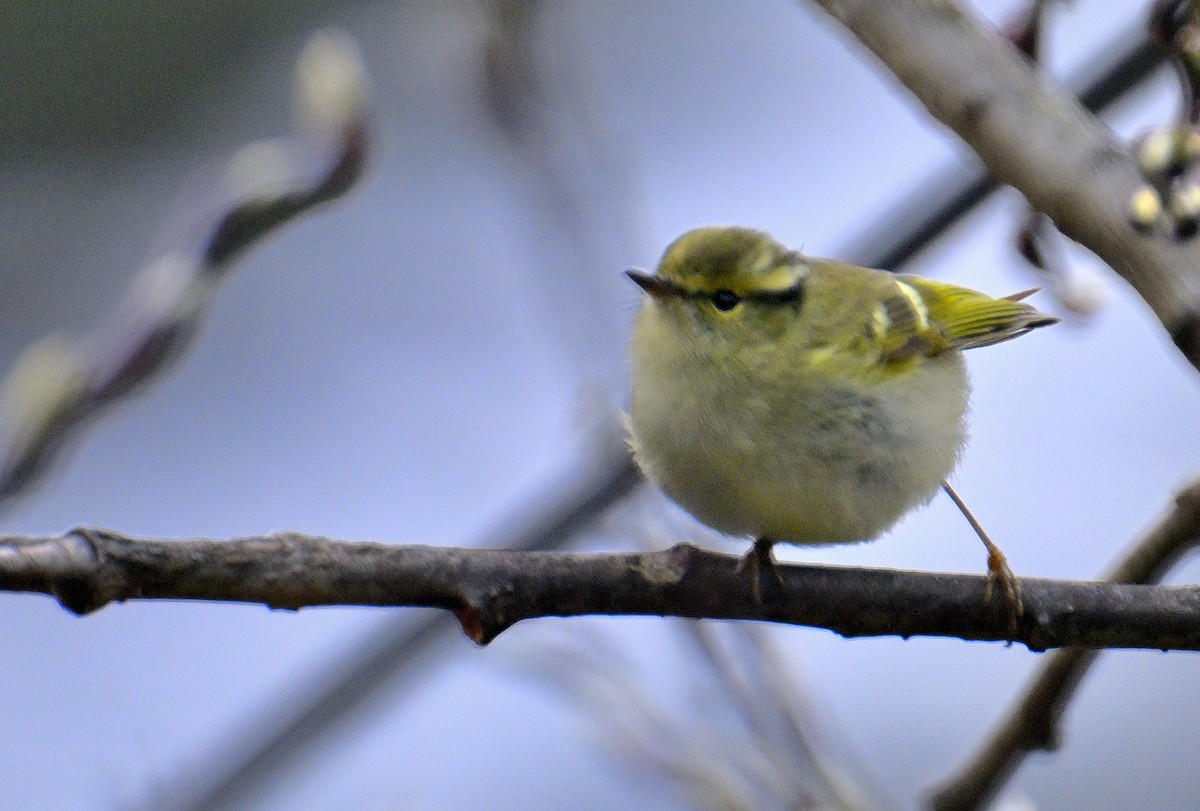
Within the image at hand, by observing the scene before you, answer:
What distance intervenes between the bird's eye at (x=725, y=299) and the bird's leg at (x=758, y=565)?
0.46 m

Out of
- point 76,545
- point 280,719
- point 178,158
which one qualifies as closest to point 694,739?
point 280,719

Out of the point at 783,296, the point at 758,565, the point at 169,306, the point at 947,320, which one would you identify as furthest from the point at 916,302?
the point at 169,306

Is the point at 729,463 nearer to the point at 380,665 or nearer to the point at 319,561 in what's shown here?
the point at 380,665

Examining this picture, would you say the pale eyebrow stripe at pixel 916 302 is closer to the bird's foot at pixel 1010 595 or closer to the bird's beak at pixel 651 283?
the bird's beak at pixel 651 283

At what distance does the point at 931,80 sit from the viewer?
5.53 ft

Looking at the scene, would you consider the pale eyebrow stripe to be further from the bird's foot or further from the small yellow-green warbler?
the bird's foot

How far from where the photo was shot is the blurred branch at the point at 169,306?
1336 millimetres

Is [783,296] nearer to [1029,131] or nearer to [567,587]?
[1029,131]

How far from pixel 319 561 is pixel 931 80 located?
1027 millimetres

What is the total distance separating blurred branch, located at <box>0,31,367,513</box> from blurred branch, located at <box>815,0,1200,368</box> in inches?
27.5

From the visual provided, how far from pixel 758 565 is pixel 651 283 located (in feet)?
2.11

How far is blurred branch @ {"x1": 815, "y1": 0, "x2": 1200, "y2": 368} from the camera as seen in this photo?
1513mm

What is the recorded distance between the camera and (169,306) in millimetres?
1389

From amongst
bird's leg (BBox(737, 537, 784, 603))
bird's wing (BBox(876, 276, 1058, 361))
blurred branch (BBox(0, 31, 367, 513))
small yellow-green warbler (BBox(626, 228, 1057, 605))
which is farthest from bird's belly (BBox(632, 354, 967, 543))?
blurred branch (BBox(0, 31, 367, 513))
